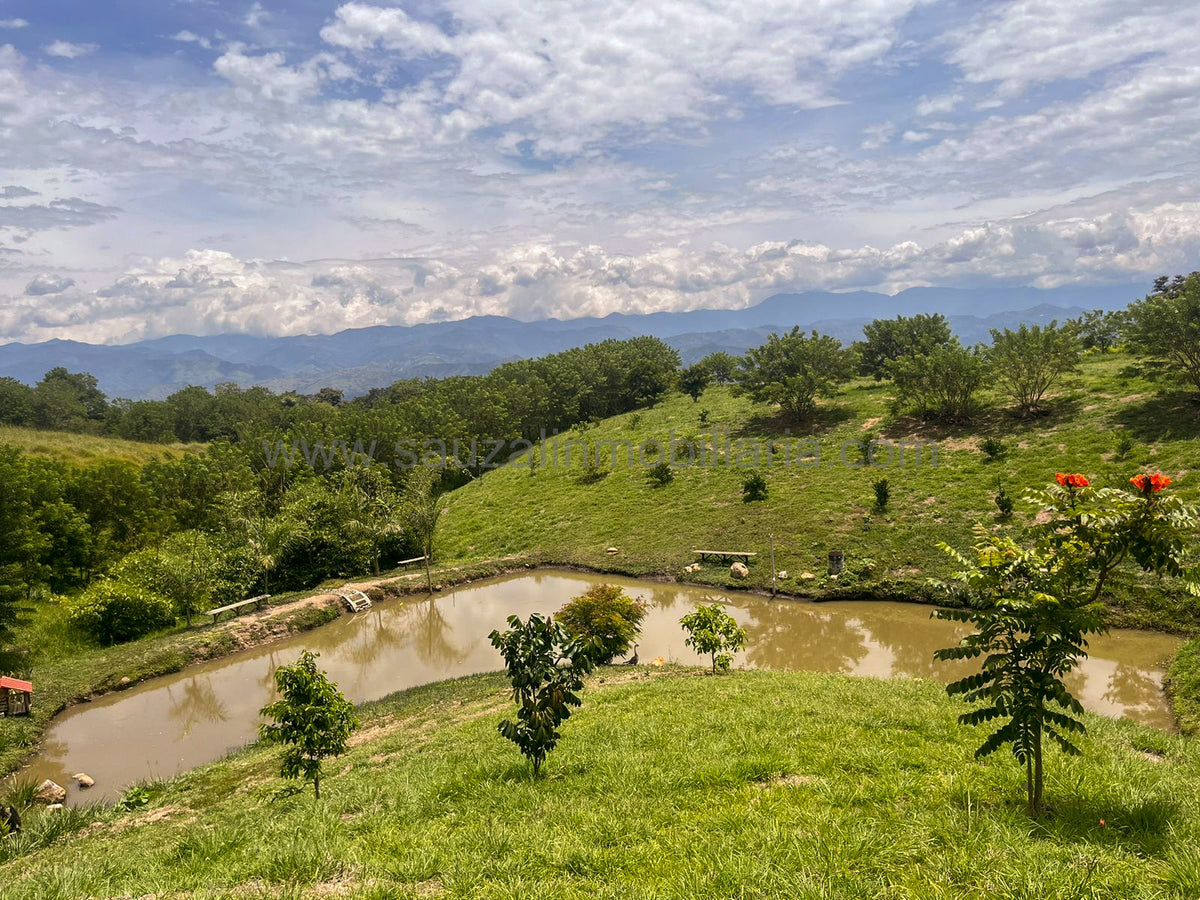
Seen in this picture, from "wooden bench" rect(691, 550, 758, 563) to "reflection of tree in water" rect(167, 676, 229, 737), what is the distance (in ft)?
66.1

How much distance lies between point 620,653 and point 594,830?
42.3 ft

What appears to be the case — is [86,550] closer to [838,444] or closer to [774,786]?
[774,786]

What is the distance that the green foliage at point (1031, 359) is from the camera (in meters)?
33.4

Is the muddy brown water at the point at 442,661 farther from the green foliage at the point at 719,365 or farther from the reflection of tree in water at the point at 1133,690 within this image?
the green foliage at the point at 719,365

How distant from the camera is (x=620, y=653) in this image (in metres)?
19.0

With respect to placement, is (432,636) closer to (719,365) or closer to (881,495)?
(881,495)

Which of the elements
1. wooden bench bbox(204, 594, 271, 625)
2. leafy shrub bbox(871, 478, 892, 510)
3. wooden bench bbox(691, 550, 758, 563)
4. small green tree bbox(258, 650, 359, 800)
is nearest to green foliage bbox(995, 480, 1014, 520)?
leafy shrub bbox(871, 478, 892, 510)

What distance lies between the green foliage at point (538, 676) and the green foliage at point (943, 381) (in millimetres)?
36855

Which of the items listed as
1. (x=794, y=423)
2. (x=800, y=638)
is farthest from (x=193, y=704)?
(x=794, y=423)

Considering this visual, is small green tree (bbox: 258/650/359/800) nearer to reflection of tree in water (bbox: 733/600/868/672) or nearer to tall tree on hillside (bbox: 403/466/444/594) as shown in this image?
reflection of tree in water (bbox: 733/600/868/672)

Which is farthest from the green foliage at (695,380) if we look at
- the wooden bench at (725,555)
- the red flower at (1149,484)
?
the red flower at (1149,484)

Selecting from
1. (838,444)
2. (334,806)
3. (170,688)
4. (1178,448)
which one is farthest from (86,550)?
(1178,448)

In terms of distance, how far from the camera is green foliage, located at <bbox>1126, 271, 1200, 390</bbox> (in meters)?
27.8

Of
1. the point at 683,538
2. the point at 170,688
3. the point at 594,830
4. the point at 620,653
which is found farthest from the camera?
the point at 683,538
